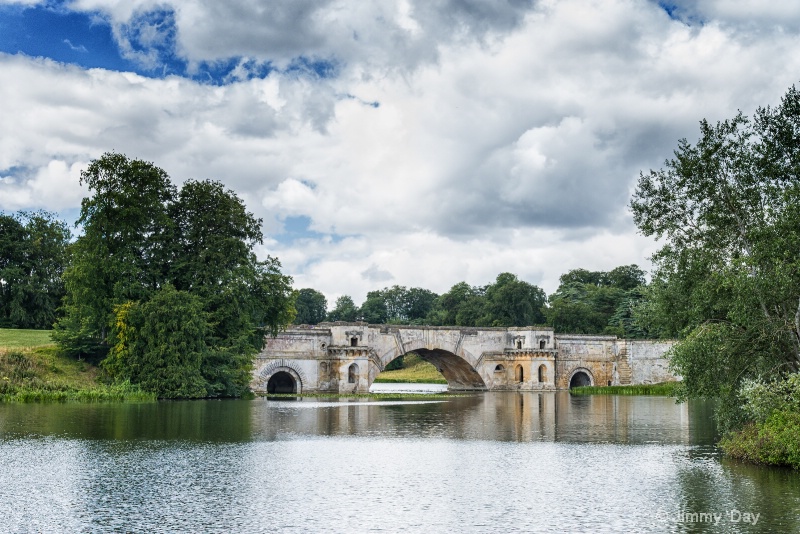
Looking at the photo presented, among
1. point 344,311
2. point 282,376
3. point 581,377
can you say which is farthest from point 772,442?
point 344,311

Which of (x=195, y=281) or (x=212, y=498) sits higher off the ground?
(x=195, y=281)

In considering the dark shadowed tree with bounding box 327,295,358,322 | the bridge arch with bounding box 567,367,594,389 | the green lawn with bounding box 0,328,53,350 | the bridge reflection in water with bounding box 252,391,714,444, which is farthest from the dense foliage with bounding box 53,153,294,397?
the dark shadowed tree with bounding box 327,295,358,322

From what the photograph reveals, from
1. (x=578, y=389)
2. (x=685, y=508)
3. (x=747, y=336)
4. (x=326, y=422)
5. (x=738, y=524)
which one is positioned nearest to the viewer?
(x=738, y=524)

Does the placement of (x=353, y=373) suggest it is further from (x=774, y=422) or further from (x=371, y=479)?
(x=371, y=479)

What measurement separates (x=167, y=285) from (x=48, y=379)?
7.54 metres

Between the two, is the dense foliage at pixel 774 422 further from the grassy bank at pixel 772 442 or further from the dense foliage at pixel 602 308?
the dense foliage at pixel 602 308

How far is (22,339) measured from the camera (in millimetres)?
51156

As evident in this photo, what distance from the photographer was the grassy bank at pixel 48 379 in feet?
132

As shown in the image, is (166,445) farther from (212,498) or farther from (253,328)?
(253,328)

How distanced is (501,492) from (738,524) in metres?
4.16

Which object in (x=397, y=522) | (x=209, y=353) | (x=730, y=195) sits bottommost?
(x=397, y=522)

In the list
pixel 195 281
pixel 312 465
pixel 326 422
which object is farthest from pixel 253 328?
pixel 312 465

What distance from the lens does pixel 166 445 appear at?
71.6 feet

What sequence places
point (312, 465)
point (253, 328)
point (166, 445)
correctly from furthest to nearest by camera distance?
point (253, 328) < point (166, 445) < point (312, 465)
